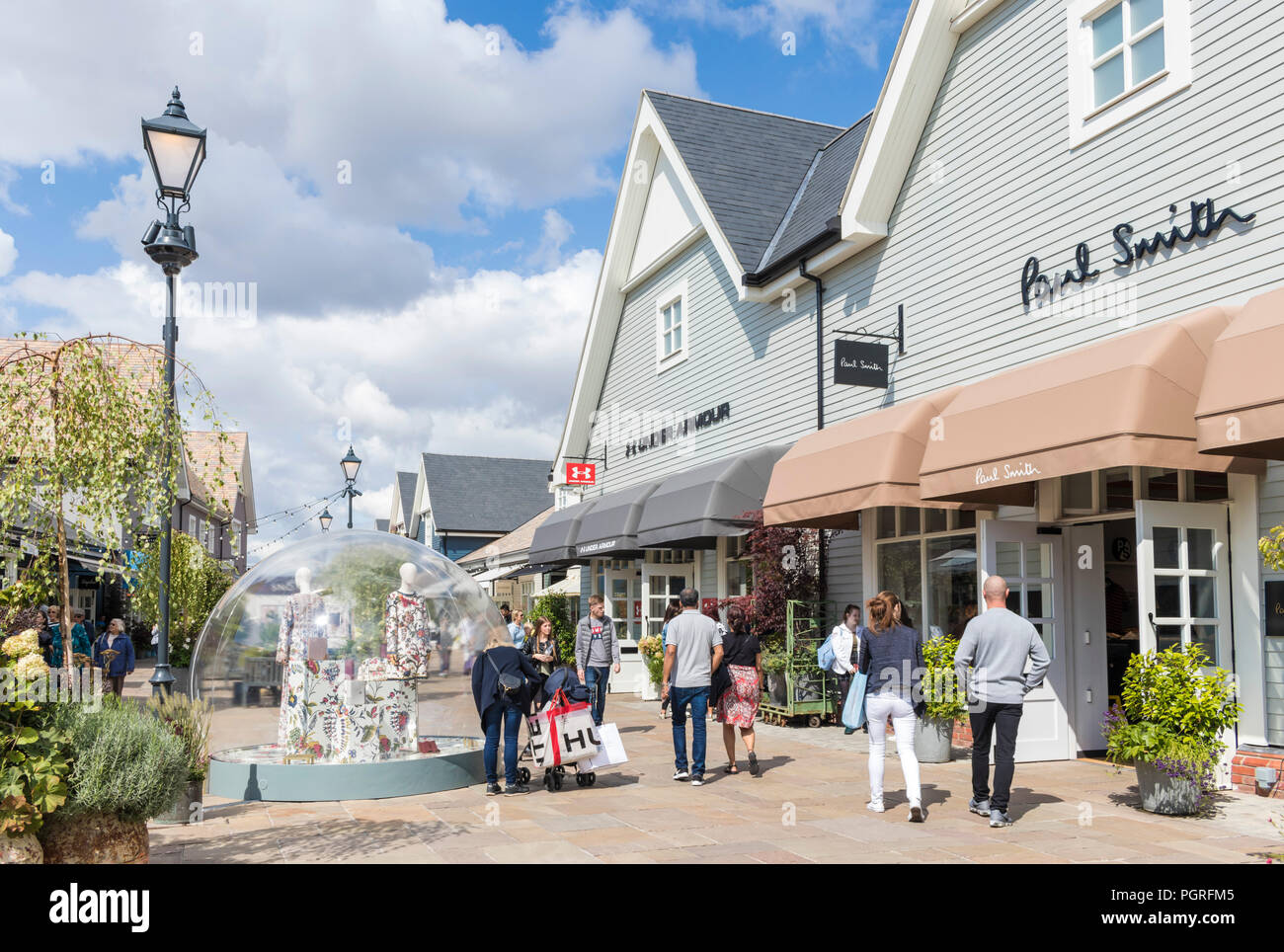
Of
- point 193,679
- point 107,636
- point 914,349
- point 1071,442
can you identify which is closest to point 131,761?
point 193,679

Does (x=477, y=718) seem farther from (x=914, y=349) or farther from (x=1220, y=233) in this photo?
(x=1220, y=233)

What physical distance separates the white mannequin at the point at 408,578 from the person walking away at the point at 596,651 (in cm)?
292

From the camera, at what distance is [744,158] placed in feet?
64.1

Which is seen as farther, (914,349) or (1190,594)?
(914,349)

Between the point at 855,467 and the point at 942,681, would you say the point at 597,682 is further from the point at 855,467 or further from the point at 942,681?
the point at 942,681

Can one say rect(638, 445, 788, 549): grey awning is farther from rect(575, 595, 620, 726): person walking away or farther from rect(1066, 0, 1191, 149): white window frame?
rect(1066, 0, 1191, 149): white window frame

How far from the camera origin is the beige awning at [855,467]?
1169 centimetres

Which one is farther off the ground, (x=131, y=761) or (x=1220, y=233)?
(x=1220, y=233)

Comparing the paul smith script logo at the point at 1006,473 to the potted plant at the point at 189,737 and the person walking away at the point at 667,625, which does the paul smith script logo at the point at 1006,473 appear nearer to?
the person walking away at the point at 667,625

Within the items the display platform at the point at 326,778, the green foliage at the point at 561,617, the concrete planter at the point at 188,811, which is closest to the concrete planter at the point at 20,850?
the concrete planter at the point at 188,811

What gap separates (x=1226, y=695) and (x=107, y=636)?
18291 millimetres

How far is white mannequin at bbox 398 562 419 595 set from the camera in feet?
34.2

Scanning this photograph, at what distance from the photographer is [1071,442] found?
912 cm

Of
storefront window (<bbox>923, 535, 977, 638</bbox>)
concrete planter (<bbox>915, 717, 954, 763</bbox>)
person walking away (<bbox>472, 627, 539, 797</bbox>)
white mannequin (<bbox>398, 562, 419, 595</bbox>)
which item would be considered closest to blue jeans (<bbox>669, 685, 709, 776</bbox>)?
person walking away (<bbox>472, 627, 539, 797</bbox>)
